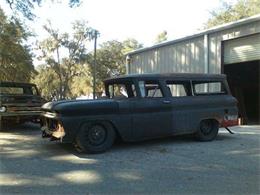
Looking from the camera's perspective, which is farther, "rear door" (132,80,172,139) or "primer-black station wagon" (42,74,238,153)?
"rear door" (132,80,172,139)

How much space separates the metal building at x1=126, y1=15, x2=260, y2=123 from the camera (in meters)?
15.5

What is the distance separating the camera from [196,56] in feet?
58.6

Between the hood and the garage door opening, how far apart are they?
9411mm

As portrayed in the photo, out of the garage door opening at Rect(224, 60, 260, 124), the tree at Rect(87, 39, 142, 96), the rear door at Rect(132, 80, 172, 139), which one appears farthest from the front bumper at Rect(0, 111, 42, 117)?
the tree at Rect(87, 39, 142, 96)

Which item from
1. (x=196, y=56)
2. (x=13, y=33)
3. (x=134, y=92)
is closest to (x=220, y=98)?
(x=134, y=92)

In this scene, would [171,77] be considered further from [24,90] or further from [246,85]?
[246,85]

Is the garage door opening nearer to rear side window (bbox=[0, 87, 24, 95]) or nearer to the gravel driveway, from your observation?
rear side window (bbox=[0, 87, 24, 95])

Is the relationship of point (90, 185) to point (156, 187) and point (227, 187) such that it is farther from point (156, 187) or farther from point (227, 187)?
point (227, 187)

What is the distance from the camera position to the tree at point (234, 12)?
43.1 metres

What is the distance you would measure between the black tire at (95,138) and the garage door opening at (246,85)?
9528 millimetres

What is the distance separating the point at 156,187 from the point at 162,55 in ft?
47.8

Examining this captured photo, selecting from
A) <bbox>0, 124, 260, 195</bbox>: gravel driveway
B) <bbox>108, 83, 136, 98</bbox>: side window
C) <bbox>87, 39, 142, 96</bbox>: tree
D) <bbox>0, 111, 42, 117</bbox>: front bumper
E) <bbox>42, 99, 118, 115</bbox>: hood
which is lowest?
<bbox>0, 124, 260, 195</bbox>: gravel driveway

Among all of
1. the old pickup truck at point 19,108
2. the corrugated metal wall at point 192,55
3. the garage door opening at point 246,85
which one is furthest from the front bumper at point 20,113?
the garage door opening at point 246,85

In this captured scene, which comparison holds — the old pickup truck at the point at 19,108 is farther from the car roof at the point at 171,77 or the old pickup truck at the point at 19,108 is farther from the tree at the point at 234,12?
the tree at the point at 234,12
